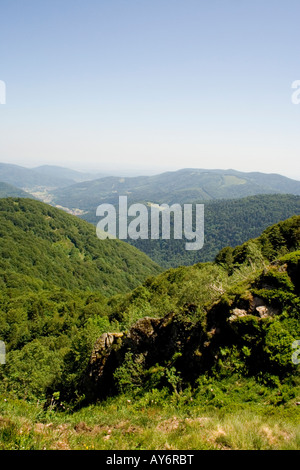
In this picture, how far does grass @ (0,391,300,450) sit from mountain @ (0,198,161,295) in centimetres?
10574

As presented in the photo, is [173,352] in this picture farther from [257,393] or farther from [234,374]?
[257,393]

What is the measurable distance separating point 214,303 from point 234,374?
486 cm

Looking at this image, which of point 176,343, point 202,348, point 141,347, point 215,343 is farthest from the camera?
point 141,347

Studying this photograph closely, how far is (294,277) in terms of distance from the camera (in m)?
14.2

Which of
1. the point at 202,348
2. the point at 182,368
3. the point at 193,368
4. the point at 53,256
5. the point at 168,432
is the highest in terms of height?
the point at 168,432

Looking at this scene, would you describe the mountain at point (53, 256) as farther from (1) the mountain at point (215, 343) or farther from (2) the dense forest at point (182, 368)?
(1) the mountain at point (215, 343)

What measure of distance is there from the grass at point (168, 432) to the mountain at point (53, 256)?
10574cm

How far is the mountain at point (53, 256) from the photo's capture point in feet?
419

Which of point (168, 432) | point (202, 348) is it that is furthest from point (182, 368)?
point (168, 432)

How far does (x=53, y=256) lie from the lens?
511 feet

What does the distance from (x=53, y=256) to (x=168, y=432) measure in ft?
520

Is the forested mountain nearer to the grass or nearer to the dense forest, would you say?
the dense forest

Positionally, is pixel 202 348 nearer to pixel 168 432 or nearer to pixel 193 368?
pixel 193 368

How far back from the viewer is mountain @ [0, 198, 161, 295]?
128 m
